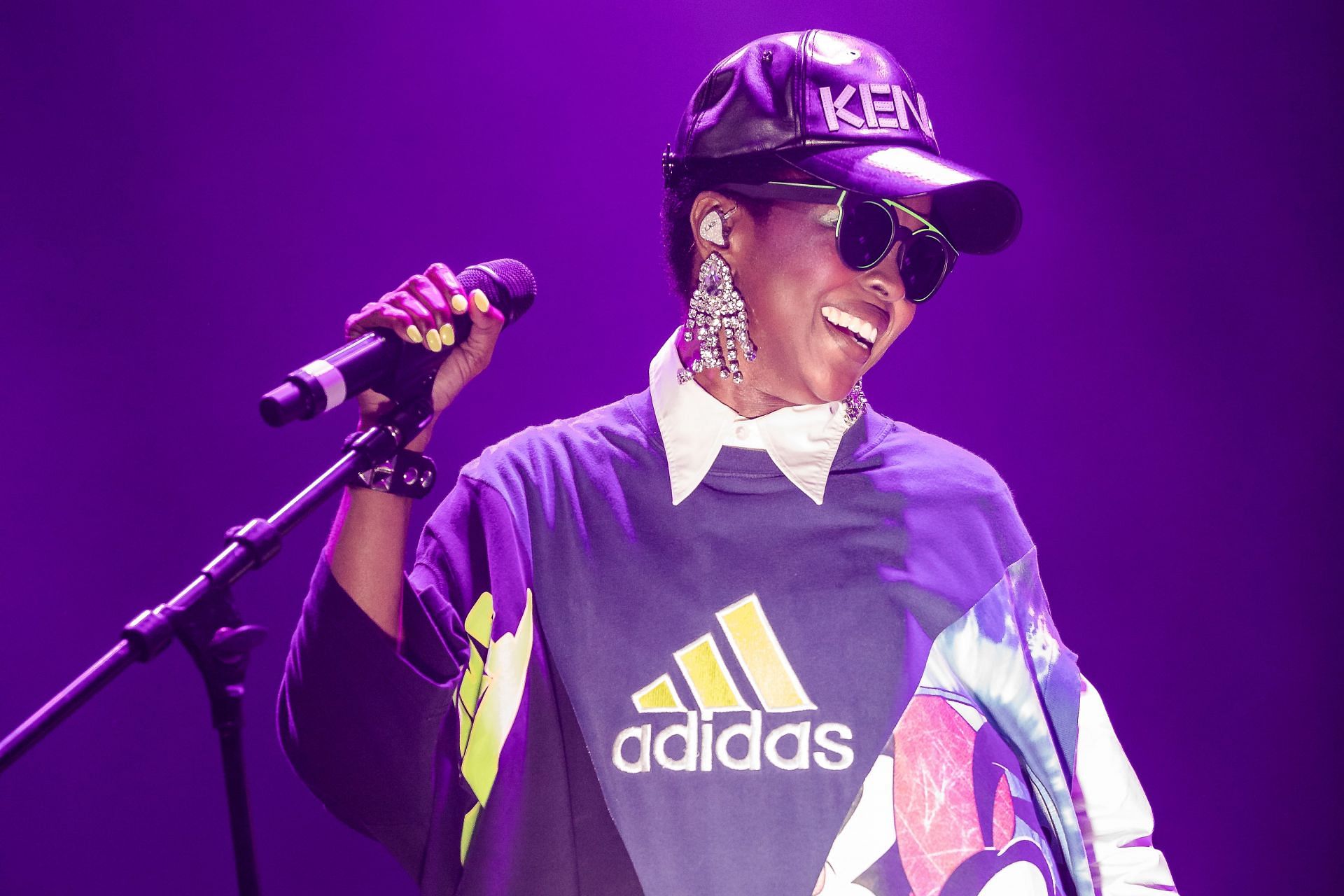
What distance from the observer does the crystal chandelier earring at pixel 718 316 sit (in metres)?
1.47

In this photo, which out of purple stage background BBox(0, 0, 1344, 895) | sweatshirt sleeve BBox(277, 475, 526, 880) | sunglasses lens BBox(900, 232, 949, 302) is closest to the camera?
sweatshirt sleeve BBox(277, 475, 526, 880)

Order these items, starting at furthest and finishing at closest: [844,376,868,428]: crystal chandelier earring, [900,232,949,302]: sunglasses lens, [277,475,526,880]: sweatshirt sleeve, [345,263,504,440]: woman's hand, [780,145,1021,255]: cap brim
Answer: [844,376,868,428]: crystal chandelier earring < [900,232,949,302]: sunglasses lens < [780,145,1021,255]: cap brim < [277,475,526,880]: sweatshirt sleeve < [345,263,504,440]: woman's hand

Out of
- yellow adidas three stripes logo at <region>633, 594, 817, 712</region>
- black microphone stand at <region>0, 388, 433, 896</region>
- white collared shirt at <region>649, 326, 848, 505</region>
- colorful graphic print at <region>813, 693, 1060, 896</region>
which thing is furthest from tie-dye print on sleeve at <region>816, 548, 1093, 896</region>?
black microphone stand at <region>0, 388, 433, 896</region>

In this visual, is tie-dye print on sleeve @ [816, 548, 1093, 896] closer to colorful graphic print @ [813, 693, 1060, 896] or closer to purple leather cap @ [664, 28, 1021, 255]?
colorful graphic print @ [813, 693, 1060, 896]

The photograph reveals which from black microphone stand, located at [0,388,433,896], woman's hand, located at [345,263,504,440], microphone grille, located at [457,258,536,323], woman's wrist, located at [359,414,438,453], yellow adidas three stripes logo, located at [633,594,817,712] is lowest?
yellow adidas three stripes logo, located at [633,594,817,712]

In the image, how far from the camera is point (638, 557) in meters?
1.40

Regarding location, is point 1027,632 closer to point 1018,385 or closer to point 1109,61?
point 1018,385

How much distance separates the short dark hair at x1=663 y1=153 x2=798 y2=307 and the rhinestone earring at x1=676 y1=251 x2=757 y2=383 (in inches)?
3.5

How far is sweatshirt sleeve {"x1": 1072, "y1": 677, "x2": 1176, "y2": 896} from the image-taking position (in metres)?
1.42

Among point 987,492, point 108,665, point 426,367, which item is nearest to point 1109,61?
point 987,492

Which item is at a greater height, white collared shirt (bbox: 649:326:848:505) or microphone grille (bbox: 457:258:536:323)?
microphone grille (bbox: 457:258:536:323)

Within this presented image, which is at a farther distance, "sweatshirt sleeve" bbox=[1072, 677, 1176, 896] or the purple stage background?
the purple stage background

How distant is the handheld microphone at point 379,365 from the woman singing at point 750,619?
54 mm

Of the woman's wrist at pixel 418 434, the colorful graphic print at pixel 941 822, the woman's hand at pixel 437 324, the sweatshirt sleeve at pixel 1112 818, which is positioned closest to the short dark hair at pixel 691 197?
the woman's hand at pixel 437 324
